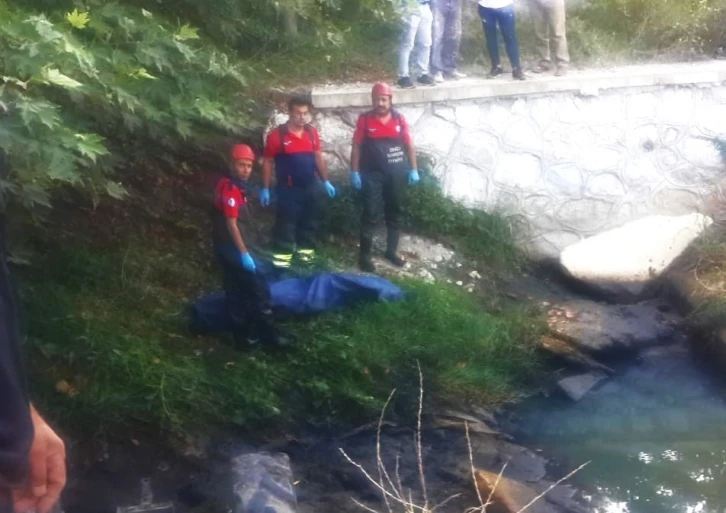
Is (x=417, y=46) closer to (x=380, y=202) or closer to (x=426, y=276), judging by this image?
(x=380, y=202)

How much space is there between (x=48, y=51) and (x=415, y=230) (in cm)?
434

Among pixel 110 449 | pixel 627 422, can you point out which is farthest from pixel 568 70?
pixel 110 449

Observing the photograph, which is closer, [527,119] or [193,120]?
[193,120]

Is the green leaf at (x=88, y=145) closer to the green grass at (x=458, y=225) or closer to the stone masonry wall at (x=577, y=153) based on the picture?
the green grass at (x=458, y=225)

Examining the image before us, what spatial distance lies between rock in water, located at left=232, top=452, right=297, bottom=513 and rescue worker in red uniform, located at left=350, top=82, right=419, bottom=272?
262cm

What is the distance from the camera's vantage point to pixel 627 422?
580 cm

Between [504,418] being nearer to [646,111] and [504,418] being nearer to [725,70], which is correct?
[646,111]

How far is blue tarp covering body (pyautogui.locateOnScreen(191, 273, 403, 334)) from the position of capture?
563 cm

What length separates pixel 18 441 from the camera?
1.50 metres

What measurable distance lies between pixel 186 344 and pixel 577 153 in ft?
13.5

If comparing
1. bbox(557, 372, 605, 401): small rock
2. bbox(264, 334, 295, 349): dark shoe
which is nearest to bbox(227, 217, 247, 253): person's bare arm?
bbox(264, 334, 295, 349): dark shoe

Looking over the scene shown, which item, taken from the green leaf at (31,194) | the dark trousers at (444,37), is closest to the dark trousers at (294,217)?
the dark trousers at (444,37)

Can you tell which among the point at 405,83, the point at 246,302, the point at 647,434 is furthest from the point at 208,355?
the point at 405,83

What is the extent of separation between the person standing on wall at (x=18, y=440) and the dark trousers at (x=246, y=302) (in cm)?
361
